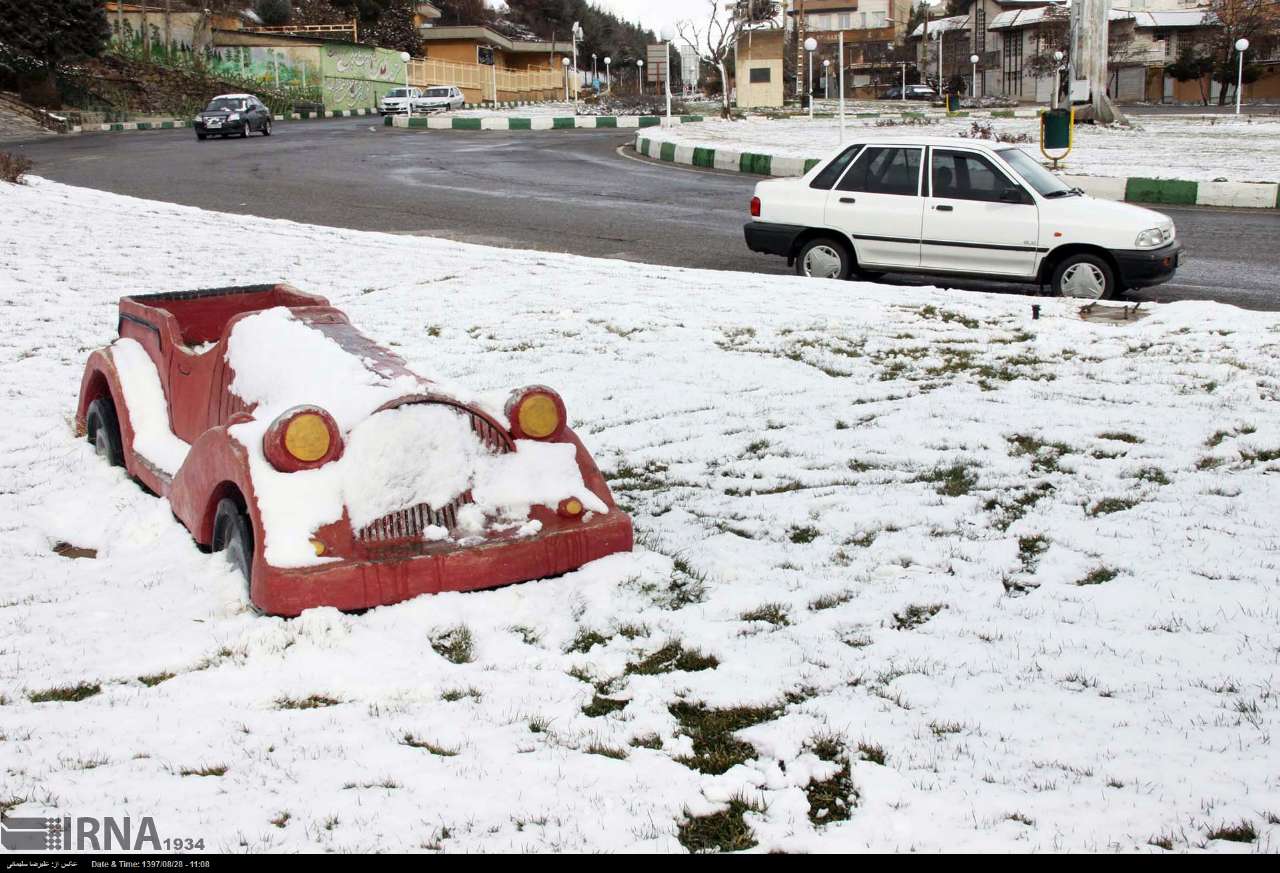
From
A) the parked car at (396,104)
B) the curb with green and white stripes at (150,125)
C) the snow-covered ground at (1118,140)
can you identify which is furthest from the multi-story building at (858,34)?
the snow-covered ground at (1118,140)

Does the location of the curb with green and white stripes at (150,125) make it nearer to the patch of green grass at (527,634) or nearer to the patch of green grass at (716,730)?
the patch of green grass at (527,634)

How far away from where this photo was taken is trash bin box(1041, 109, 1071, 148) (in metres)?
18.3

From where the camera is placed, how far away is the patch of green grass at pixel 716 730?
287cm

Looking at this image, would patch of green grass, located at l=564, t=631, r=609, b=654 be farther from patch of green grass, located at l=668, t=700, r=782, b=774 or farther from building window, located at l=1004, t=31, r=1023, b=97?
building window, located at l=1004, t=31, r=1023, b=97

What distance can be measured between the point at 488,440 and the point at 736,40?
5395 centimetres

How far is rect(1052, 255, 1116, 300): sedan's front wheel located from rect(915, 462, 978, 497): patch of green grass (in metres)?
4.68

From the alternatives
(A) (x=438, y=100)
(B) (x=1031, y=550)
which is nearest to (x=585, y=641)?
(B) (x=1031, y=550)

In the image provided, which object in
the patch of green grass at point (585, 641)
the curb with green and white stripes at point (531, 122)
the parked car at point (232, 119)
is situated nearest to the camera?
the patch of green grass at point (585, 641)

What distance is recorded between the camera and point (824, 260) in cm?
1049

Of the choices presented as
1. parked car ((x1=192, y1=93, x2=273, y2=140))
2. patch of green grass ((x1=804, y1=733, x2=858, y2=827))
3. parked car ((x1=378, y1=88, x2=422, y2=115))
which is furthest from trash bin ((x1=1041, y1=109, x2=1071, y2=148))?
parked car ((x1=378, y1=88, x2=422, y2=115))

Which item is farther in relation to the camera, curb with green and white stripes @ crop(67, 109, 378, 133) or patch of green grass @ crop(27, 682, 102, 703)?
curb with green and white stripes @ crop(67, 109, 378, 133)

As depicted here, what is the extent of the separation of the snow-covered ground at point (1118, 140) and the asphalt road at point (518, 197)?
309 centimetres

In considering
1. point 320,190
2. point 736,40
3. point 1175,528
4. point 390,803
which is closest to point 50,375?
point 390,803

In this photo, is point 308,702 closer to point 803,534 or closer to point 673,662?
point 673,662
